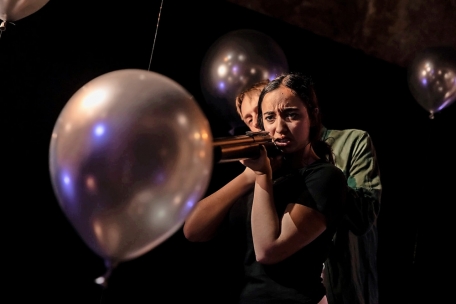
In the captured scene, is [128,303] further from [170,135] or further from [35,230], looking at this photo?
[170,135]

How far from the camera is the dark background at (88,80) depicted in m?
1.87

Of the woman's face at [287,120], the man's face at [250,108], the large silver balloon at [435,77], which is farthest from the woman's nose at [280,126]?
the large silver balloon at [435,77]

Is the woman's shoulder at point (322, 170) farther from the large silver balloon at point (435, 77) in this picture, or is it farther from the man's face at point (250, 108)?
the large silver balloon at point (435, 77)

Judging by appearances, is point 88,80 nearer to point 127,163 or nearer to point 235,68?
point 235,68

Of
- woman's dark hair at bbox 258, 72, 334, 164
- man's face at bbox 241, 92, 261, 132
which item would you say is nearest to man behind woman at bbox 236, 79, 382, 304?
man's face at bbox 241, 92, 261, 132

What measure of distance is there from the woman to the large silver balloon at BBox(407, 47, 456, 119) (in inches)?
→ 67.2

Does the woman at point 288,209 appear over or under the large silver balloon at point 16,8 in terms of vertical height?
under

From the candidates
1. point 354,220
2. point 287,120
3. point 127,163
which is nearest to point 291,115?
point 287,120

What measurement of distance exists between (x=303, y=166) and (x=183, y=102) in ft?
1.48

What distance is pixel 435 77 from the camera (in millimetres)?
2699

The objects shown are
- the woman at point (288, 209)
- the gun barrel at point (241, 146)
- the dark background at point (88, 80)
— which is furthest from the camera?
the dark background at point (88, 80)

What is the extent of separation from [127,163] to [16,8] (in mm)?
996

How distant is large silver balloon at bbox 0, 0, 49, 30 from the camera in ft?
4.89

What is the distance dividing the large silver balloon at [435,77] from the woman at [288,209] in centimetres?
171
